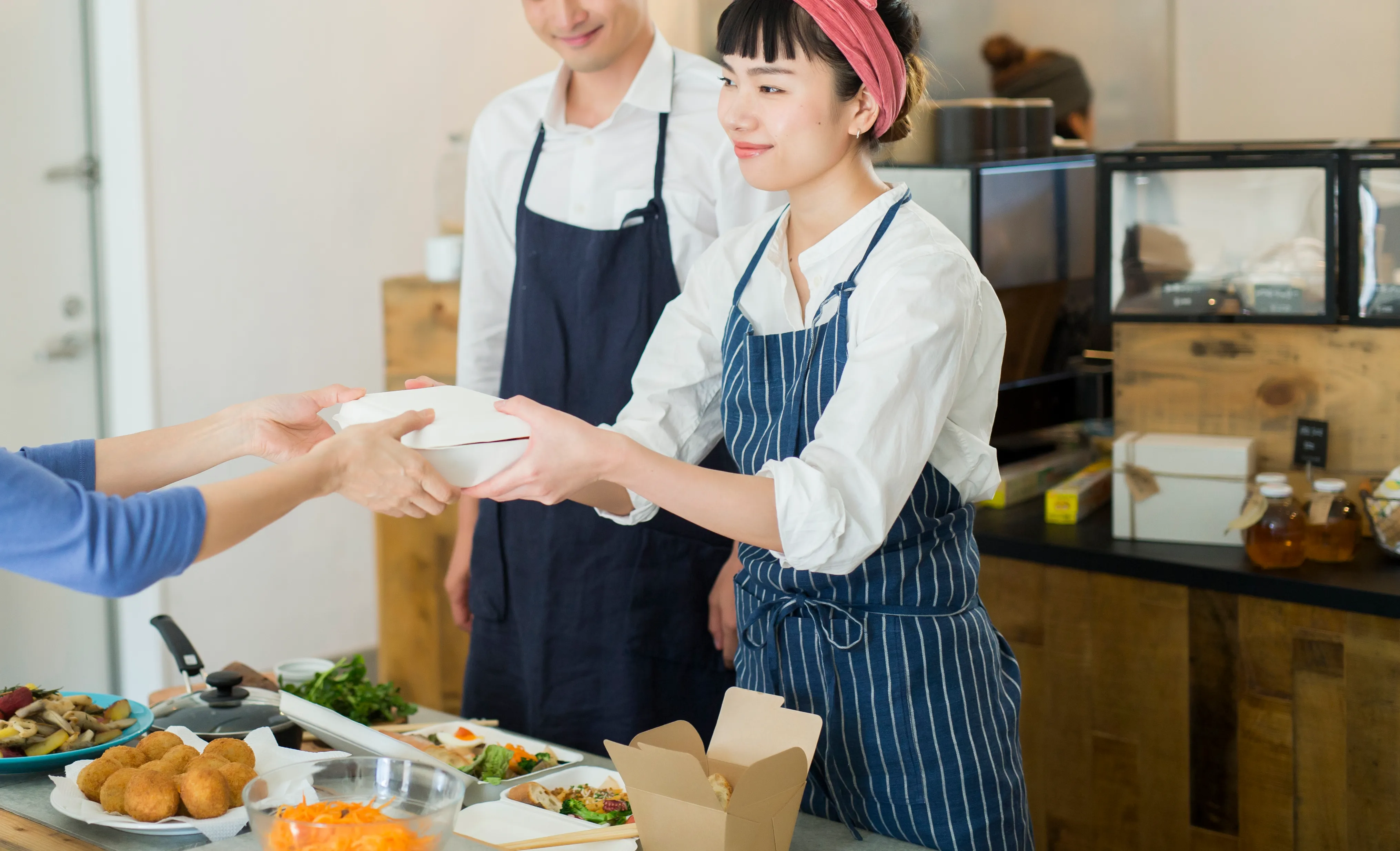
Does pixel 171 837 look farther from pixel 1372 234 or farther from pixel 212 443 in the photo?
pixel 1372 234

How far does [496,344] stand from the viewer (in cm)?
221

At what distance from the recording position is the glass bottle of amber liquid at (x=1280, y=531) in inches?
81.9

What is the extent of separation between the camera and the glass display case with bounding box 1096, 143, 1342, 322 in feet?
7.13

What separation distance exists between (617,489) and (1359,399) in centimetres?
135

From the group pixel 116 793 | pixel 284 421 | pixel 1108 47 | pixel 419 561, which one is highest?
pixel 1108 47

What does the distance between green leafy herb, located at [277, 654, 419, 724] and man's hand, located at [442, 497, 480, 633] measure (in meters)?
0.39

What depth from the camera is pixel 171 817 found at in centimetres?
129

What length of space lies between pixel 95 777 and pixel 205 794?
15 cm

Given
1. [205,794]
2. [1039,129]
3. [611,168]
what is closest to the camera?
[205,794]

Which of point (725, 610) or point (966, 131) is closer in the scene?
point (725, 610)

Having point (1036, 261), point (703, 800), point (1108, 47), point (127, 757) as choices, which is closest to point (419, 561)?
point (1036, 261)

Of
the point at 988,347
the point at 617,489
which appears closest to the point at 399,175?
the point at 617,489

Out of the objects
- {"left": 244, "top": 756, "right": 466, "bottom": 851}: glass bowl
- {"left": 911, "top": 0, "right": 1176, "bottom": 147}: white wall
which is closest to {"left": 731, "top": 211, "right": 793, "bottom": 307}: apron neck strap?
{"left": 244, "top": 756, "right": 466, "bottom": 851}: glass bowl

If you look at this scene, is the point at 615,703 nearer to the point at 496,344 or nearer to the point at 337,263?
the point at 496,344
